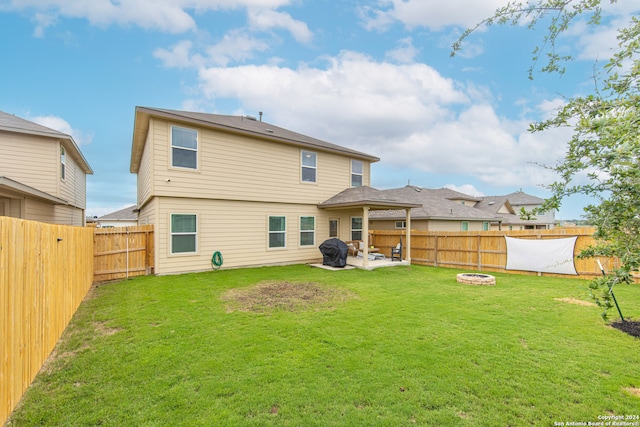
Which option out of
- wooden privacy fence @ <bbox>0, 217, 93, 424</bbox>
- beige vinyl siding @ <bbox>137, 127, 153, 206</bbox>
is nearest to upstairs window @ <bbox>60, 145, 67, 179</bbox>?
beige vinyl siding @ <bbox>137, 127, 153, 206</bbox>

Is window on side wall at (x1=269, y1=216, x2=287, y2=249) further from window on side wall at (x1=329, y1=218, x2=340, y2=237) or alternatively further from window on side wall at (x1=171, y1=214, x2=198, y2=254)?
window on side wall at (x1=171, y1=214, x2=198, y2=254)

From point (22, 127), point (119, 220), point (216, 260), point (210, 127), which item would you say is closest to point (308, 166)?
point (210, 127)

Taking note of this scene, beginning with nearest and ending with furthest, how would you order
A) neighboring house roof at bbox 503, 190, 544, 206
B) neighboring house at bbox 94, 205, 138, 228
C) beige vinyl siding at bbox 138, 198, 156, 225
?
beige vinyl siding at bbox 138, 198, 156, 225 < neighboring house at bbox 94, 205, 138, 228 < neighboring house roof at bbox 503, 190, 544, 206

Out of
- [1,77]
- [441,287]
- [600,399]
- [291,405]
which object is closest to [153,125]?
[1,77]

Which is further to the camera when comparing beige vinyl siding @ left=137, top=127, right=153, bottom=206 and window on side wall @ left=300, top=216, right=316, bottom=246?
window on side wall @ left=300, top=216, right=316, bottom=246

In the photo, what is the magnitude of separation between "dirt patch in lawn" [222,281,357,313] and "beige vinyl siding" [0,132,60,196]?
8.18m

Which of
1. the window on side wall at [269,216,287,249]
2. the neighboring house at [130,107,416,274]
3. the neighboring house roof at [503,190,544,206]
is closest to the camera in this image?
the neighboring house at [130,107,416,274]

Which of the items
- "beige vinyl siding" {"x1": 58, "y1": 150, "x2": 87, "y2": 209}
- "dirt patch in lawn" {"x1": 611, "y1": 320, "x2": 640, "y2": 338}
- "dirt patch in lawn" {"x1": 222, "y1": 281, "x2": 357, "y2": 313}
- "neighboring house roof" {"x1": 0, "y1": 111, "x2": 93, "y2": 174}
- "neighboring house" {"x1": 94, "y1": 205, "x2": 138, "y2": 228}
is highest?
"neighboring house roof" {"x1": 0, "y1": 111, "x2": 93, "y2": 174}

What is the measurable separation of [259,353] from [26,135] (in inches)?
445

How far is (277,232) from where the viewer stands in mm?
11375

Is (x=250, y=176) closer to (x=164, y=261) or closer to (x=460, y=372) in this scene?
(x=164, y=261)

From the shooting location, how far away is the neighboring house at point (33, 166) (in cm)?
887

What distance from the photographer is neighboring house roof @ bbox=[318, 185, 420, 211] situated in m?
10.6

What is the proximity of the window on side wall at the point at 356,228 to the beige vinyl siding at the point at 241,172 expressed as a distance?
1.83 metres
